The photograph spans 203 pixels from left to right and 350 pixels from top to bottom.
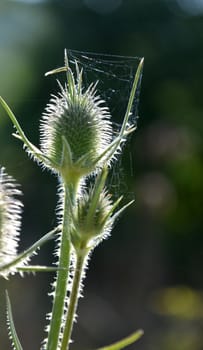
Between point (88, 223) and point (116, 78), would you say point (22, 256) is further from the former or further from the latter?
point (116, 78)

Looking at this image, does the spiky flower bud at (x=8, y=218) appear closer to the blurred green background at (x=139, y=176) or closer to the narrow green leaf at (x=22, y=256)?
the narrow green leaf at (x=22, y=256)

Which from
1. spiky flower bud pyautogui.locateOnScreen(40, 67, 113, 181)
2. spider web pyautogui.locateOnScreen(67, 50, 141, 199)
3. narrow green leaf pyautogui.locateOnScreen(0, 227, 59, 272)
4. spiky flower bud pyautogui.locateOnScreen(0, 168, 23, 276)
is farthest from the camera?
spider web pyautogui.locateOnScreen(67, 50, 141, 199)

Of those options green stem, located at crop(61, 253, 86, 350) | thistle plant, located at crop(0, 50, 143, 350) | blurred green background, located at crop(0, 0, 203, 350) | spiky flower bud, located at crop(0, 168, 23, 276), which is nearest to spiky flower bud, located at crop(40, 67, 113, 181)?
thistle plant, located at crop(0, 50, 143, 350)

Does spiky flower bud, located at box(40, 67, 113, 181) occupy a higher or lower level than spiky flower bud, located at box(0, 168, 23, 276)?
higher

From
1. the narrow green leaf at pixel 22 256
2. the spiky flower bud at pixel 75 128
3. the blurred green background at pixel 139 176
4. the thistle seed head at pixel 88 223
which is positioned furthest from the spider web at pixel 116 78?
the blurred green background at pixel 139 176

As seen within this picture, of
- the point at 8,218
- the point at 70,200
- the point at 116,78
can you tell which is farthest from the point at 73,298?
the point at 116,78

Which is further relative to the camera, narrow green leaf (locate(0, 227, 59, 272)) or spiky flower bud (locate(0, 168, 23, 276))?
spiky flower bud (locate(0, 168, 23, 276))

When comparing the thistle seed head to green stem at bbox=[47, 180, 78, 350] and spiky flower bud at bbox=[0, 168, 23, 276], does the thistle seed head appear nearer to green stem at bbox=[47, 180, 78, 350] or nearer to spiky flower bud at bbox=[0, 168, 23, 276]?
green stem at bbox=[47, 180, 78, 350]
